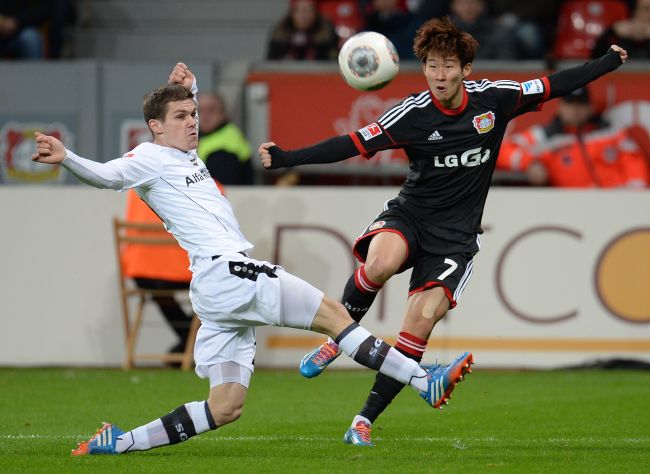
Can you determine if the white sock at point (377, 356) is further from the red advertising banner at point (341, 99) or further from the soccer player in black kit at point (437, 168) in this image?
the red advertising banner at point (341, 99)

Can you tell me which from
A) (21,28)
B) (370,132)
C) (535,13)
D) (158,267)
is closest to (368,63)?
(370,132)

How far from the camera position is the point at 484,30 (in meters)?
13.3

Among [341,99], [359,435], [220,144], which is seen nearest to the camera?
[359,435]

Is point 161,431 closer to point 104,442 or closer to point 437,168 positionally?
point 104,442

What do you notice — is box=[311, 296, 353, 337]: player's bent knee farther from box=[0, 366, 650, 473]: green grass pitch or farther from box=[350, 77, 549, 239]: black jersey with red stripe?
box=[350, 77, 549, 239]: black jersey with red stripe

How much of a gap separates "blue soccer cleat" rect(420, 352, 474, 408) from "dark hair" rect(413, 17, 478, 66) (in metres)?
1.79

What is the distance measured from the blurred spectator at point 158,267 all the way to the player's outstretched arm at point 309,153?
14.8ft

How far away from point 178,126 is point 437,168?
155 cm

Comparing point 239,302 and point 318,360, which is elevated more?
point 239,302

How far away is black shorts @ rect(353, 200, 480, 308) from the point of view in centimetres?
695

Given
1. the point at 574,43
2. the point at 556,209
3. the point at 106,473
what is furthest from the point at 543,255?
the point at 106,473

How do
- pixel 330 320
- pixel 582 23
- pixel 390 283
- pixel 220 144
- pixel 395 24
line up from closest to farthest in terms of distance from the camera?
pixel 330 320 → pixel 390 283 → pixel 220 144 → pixel 395 24 → pixel 582 23

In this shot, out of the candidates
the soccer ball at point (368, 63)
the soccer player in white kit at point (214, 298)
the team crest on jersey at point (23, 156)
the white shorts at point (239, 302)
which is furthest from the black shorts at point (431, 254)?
the team crest on jersey at point (23, 156)

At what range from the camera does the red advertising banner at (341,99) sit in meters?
12.9
